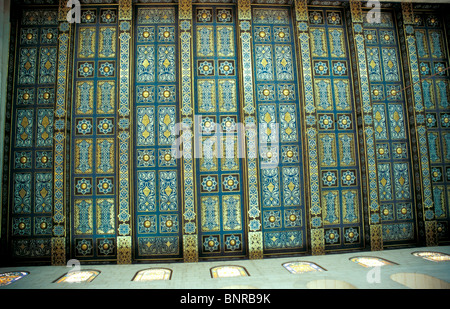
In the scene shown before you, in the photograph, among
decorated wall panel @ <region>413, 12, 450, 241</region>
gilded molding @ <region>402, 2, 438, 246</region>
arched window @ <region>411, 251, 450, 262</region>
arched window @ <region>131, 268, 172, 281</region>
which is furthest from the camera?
decorated wall panel @ <region>413, 12, 450, 241</region>

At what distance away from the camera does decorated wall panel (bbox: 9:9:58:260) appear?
196 inches

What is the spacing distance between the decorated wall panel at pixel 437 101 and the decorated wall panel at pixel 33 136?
8266mm

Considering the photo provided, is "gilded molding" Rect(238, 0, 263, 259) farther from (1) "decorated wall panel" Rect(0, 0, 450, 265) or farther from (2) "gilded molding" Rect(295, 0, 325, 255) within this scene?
(2) "gilded molding" Rect(295, 0, 325, 255)

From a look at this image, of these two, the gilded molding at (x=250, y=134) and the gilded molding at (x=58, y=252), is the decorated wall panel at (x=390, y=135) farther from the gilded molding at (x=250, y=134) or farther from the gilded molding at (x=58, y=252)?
the gilded molding at (x=58, y=252)

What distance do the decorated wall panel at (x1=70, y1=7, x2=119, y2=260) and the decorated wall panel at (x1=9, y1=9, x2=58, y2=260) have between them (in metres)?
0.49

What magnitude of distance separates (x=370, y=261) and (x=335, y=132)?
2.67 meters

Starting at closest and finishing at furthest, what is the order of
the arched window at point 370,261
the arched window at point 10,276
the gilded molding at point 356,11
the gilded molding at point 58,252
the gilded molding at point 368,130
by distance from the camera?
the arched window at point 10,276 → the arched window at point 370,261 → the gilded molding at point 58,252 → the gilded molding at point 368,130 → the gilded molding at point 356,11

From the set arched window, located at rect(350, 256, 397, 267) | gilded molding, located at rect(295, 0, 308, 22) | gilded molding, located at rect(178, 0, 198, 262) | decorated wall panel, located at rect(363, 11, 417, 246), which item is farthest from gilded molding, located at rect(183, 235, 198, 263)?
gilded molding, located at rect(295, 0, 308, 22)

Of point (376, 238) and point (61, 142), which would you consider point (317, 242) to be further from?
point (61, 142)

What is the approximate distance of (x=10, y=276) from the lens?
437 cm

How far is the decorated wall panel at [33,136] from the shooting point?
4.99 m

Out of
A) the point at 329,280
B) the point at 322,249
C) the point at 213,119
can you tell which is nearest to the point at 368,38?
the point at 213,119

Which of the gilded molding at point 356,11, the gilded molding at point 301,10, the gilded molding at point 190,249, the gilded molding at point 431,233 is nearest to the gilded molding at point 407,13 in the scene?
the gilded molding at point 356,11

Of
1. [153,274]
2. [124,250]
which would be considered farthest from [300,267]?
[124,250]
